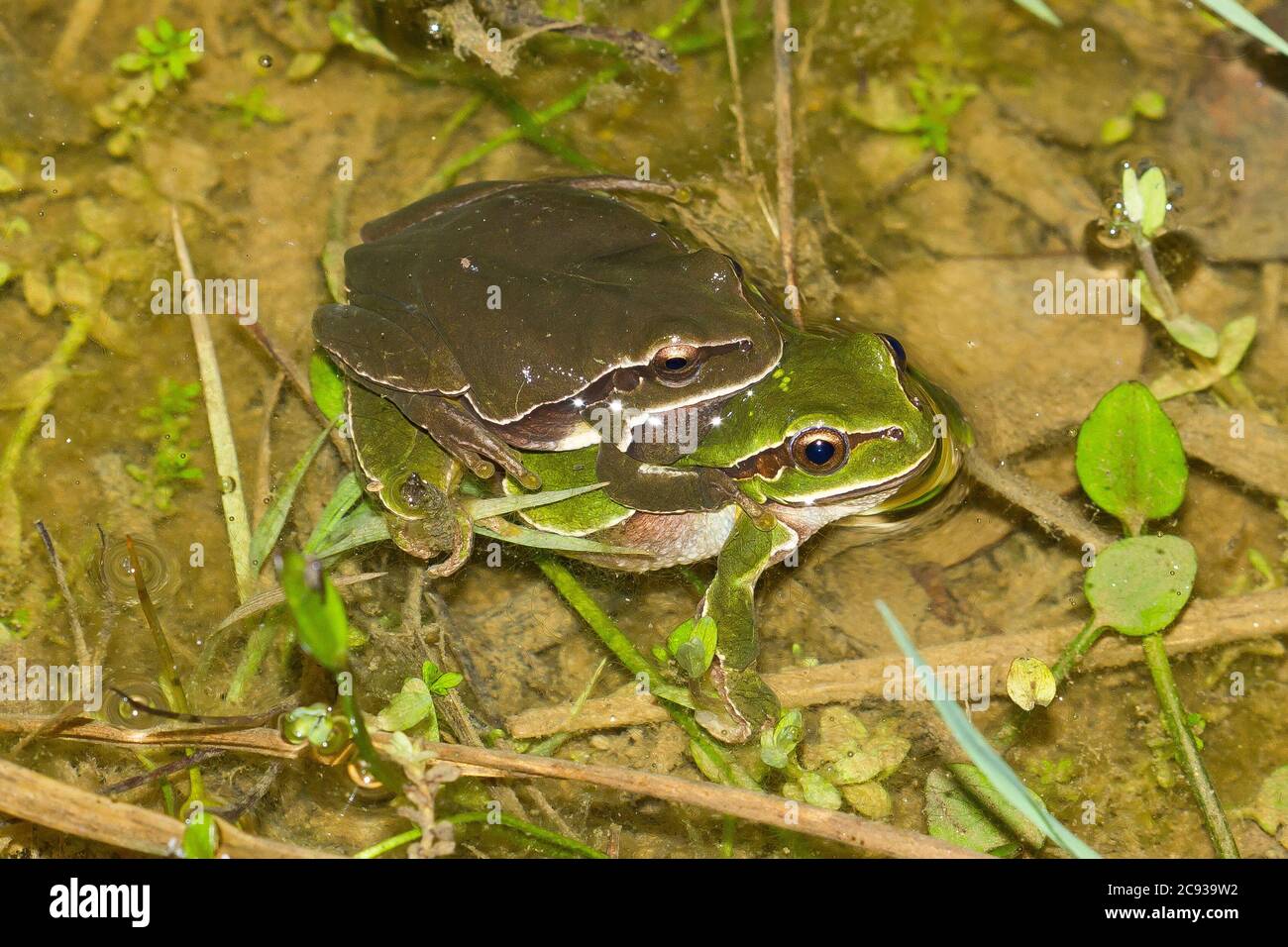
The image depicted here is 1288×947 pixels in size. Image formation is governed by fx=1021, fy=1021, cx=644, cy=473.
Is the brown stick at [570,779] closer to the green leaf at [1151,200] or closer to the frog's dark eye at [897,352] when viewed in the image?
the frog's dark eye at [897,352]

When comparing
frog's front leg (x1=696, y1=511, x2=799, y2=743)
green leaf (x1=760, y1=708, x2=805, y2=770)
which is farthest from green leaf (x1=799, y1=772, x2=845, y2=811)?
frog's front leg (x1=696, y1=511, x2=799, y2=743)

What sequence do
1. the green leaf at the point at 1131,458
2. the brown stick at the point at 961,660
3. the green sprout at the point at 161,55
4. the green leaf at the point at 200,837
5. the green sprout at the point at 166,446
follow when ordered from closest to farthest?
the green leaf at the point at 200,837 < the green leaf at the point at 1131,458 < the brown stick at the point at 961,660 < the green sprout at the point at 166,446 < the green sprout at the point at 161,55

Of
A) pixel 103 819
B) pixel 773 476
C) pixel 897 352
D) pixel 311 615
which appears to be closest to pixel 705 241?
pixel 897 352

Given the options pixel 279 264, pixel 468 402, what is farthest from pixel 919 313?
pixel 279 264

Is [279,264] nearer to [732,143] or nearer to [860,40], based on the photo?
[732,143]

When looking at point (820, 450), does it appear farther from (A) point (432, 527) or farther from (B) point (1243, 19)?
(B) point (1243, 19)

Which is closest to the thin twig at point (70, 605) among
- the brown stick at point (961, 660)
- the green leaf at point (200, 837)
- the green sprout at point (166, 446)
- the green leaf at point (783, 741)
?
the green sprout at point (166, 446)

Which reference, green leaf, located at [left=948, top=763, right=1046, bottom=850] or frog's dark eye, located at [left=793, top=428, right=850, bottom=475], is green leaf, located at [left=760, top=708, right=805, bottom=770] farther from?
frog's dark eye, located at [left=793, top=428, right=850, bottom=475]
